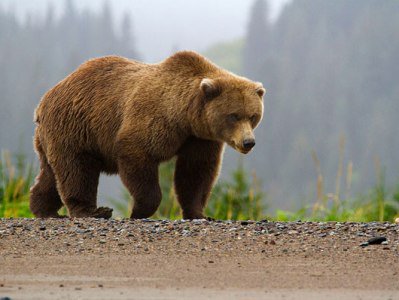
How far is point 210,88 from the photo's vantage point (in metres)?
7.79

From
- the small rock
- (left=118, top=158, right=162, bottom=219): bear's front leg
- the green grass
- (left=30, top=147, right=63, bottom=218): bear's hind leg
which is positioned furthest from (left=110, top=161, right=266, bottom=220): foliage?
the small rock

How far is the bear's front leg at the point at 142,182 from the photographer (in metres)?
7.96

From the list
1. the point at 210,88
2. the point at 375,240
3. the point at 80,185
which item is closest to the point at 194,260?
the point at 375,240

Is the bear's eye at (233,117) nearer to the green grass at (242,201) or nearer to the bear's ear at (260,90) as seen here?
the bear's ear at (260,90)

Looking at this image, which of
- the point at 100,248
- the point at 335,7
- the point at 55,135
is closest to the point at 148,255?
Answer: the point at 100,248

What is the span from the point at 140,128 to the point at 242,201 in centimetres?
280

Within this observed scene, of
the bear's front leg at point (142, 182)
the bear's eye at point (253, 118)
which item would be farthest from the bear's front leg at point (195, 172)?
the bear's eye at point (253, 118)

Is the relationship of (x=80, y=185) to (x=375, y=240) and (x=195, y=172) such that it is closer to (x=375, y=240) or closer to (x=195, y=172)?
(x=195, y=172)

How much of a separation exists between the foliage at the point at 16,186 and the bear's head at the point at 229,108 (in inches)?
136

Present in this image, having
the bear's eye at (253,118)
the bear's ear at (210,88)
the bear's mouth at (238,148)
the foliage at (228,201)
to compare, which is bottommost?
the foliage at (228,201)

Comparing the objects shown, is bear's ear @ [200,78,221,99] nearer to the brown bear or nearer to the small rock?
the brown bear

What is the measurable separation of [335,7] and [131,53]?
82.7ft

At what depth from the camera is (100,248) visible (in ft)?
20.8

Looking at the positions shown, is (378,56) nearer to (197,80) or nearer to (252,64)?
(252,64)
